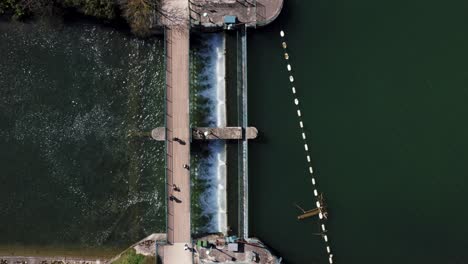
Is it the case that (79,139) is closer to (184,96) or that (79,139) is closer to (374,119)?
(184,96)

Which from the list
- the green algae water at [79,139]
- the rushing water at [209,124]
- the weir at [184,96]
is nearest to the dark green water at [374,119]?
the weir at [184,96]

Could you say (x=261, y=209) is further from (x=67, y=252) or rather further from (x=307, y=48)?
(x=67, y=252)

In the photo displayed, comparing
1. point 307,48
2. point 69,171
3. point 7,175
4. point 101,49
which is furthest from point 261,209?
point 7,175

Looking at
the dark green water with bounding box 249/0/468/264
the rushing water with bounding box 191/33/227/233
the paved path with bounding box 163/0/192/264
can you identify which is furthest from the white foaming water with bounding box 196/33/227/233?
the dark green water with bounding box 249/0/468/264

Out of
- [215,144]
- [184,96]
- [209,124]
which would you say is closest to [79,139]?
[184,96]

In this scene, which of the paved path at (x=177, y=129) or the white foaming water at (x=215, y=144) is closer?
the paved path at (x=177, y=129)

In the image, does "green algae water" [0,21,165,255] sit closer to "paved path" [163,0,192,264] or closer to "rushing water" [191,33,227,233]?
"paved path" [163,0,192,264]

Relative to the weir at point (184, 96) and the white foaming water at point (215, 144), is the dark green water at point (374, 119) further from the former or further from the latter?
the white foaming water at point (215, 144)
